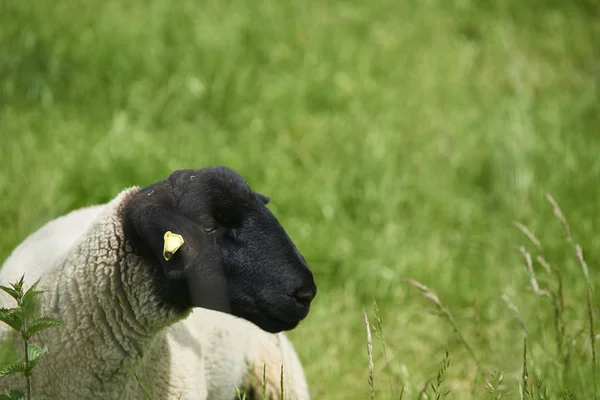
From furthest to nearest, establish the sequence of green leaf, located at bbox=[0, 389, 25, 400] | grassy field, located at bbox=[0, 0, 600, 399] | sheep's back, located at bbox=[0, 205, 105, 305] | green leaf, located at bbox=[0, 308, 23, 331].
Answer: grassy field, located at bbox=[0, 0, 600, 399] → sheep's back, located at bbox=[0, 205, 105, 305] → green leaf, located at bbox=[0, 389, 25, 400] → green leaf, located at bbox=[0, 308, 23, 331]

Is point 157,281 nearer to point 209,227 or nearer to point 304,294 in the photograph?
point 209,227

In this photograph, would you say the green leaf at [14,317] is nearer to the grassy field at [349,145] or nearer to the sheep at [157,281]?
the sheep at [157,281]

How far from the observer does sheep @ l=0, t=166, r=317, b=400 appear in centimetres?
264

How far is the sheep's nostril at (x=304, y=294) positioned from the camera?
103 inches

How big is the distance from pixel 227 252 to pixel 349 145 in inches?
130

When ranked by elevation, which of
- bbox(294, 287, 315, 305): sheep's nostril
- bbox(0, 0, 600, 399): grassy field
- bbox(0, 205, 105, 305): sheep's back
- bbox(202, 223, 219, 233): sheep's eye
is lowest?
bbox(0, 0, 600, 399): grassy field

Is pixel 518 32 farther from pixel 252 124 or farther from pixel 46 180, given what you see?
pixel 46 180

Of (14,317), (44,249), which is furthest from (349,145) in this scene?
(14,317)

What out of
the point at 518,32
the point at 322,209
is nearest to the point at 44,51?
the point at 322,209

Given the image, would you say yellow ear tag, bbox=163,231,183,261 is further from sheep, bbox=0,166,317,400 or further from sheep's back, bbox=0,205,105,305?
sheep's back, bbox=0,205,105,305

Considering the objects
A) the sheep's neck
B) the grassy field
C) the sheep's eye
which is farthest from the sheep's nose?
the grassy field

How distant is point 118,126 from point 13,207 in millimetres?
1099

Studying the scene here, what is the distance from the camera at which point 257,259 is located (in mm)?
2637

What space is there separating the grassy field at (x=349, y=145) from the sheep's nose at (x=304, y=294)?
1.35 meters
